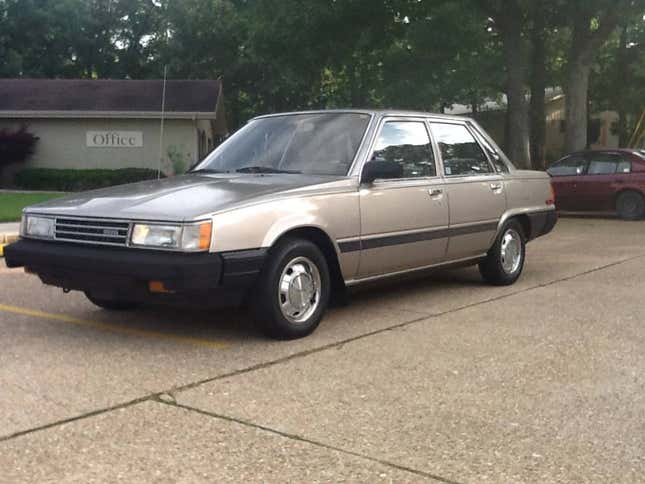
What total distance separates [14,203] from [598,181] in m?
13.0

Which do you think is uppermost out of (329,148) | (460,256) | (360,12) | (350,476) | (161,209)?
(360,12)

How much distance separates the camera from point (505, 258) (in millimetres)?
8055

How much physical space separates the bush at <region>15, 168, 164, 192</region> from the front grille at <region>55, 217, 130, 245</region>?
19788mm

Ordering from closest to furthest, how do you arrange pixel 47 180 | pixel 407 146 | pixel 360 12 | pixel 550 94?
1. pixel 407 146
2. pixel 360 12
3. pixel 47 180
4. pixel 550 94

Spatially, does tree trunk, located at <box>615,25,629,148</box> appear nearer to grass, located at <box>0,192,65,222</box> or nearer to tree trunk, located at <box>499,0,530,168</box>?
tree trunk, located at <box>499,0,530,168</box>

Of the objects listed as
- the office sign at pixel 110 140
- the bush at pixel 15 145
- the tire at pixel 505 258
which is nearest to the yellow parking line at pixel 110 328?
the tire at pixel 505 258

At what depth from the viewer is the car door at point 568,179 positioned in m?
16.4

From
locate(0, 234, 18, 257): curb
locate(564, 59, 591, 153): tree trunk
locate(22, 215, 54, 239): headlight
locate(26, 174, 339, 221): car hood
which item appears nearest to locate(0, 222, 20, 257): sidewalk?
locate(0, 234, 18, 257): curb

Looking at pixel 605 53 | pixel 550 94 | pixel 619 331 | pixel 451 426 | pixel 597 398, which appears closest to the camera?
pixel 451 426

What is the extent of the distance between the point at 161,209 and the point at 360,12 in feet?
56.6

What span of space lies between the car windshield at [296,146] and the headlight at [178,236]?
143cm

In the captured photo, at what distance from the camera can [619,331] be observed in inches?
237

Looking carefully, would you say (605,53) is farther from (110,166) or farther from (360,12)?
(110,166)

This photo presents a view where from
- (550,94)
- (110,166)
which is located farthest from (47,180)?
(550,94)
